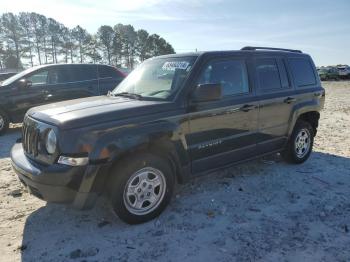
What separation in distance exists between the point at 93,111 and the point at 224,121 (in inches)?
67.0

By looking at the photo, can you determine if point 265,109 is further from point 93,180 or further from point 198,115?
point 93,180

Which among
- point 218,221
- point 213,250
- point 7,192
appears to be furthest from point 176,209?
point 7,192

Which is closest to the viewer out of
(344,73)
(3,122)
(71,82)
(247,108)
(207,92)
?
(207,92)

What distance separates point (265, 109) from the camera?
515 cm

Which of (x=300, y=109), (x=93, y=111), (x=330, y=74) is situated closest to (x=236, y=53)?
(x=300, y=109)

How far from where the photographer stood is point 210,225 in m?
3.90

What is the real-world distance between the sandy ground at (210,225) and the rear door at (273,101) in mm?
585

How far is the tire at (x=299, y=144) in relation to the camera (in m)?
5.90

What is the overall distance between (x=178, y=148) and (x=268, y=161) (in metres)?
2.71

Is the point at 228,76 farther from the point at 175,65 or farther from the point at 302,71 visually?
the point at 302,71

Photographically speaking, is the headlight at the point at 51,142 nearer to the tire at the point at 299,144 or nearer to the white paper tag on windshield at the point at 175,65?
the white paper tag on windshield at the point at 175,65

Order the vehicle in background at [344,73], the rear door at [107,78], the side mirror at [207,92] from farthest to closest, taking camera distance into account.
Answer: the vehicle in background at [344,73] → the rear door at [107,78] → the side mirror at [207,92]

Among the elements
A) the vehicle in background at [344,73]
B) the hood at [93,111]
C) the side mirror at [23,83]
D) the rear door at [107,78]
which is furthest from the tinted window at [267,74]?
the vehicle in background at [344,73]

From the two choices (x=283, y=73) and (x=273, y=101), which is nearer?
(x=273, y=101)
